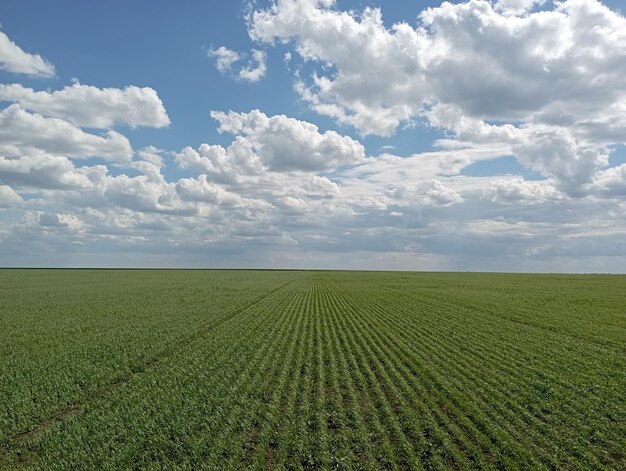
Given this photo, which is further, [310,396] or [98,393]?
[98,393]

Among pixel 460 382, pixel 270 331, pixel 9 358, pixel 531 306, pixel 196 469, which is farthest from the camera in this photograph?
pixel 531 306

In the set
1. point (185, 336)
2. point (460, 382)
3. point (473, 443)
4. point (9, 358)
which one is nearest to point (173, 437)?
point (473, 443)

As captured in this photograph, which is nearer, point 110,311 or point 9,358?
point 9,358

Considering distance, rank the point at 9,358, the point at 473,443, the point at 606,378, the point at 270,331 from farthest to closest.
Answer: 1. the point at 270,331
2. the point at 9,358
3. the point at 606,378
4. the point at 473,443

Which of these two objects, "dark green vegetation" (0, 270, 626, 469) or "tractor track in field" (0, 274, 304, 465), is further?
"tractor track in field" (0, 274, 304, 465)

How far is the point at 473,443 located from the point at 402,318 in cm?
2139

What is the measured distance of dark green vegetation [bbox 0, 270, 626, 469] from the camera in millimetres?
9594

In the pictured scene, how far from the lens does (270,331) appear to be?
82.2 ft

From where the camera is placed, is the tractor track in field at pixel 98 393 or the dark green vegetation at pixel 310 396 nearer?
the dark green vegetation at pixel 310 396

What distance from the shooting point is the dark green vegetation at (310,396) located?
9.59 metres

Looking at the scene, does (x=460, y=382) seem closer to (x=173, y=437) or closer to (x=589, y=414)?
(x=589, y=414)

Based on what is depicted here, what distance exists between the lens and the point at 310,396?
13391 mm

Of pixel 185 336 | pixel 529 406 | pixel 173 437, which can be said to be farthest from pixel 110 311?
pixel 529 406

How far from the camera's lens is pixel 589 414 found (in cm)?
1228
